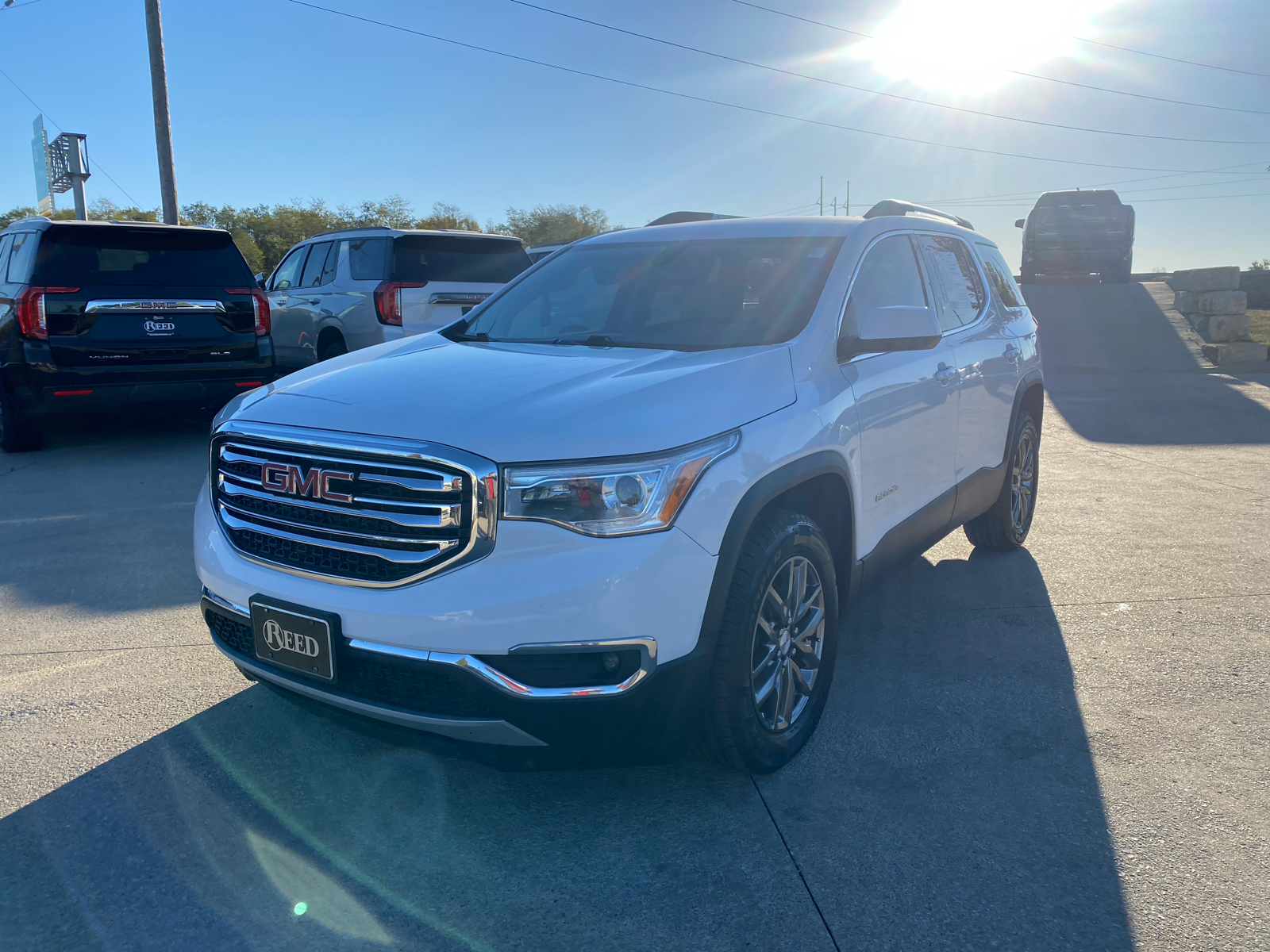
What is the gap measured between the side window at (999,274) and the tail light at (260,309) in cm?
609

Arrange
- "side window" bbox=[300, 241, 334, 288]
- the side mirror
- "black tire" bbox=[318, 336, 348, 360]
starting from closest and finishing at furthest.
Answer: the side mirror
"black tire" bbox=[318, 336, 348, 360]
"side window" bbox=[300, 241, 334, 288]

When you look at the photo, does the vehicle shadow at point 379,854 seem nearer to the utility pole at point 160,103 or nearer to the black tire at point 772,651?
the black tire at point 772,651

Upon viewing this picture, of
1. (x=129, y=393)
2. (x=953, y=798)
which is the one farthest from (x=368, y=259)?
(x=953, y=798)

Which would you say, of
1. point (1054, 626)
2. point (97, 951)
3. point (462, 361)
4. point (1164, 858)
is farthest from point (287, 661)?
point (1054, 626)

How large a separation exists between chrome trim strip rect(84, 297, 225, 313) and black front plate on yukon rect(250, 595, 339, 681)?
620cm

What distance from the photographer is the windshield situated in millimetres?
3600

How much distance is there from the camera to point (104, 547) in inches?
222

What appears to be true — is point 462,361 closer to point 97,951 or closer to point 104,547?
point 97,951

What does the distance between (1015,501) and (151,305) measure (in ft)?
22.5

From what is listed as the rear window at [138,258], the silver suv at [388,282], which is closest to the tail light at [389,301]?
the silver suv at [388,282]

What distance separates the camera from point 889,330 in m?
3.48

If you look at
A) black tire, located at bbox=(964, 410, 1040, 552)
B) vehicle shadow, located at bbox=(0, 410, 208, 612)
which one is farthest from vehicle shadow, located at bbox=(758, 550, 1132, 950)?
vehicle shadow, located at bbox=(0, 410, 208, 612)

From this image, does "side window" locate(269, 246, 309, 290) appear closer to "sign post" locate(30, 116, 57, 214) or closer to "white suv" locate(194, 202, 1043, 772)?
"white suv" locate(194, 202, 1043, 772)

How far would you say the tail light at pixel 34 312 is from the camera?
761cm
